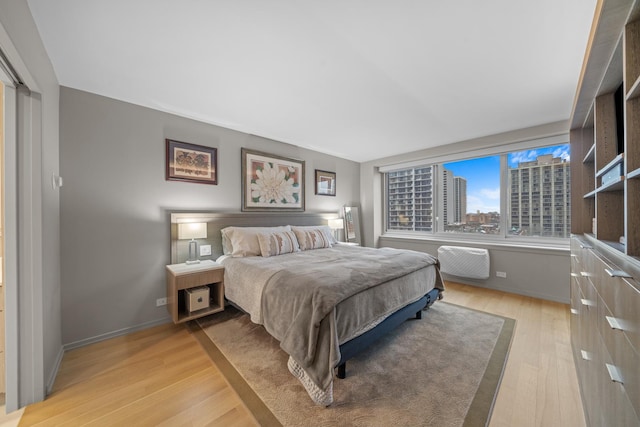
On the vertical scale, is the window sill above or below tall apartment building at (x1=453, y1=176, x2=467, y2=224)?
below

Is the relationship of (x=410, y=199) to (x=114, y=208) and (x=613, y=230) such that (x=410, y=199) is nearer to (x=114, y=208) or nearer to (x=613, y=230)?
(x=613, y=230)

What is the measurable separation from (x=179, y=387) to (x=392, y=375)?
1558mm

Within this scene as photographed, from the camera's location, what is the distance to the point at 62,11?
4.67 feet

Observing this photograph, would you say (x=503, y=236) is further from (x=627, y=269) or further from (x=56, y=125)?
(x=56, y=125)

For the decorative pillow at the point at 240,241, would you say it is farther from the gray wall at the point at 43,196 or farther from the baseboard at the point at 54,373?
the baseboard at the point at 54,373

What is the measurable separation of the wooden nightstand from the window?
3.93 m

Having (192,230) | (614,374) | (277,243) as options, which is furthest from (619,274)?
(192,230)

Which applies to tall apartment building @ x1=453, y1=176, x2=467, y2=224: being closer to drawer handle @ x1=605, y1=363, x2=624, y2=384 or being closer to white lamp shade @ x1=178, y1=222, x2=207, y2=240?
drawer handle @ x1=605, y1=363, x2=624, y2=384

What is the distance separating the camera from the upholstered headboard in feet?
9.01

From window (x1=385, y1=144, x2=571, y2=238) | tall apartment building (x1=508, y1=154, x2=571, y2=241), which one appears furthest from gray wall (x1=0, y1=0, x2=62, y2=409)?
tall apartment building (x1=508, y1=154, x2=571, y2=241)

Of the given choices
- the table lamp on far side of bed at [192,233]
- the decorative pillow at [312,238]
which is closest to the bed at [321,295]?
the table lamp on far side of bed at [192,233]

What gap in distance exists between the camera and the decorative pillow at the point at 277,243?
2940 mm

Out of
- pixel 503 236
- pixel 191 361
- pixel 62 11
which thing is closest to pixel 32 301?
pixel 191 361

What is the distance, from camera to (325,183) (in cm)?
458
